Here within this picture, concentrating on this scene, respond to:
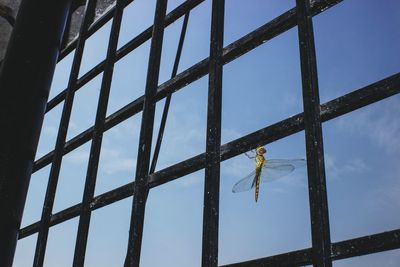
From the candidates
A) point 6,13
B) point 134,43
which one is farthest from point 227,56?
point 6,13

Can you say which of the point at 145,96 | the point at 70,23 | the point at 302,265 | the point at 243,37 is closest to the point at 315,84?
the point at 243,37

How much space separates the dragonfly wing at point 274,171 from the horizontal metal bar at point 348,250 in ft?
5.63

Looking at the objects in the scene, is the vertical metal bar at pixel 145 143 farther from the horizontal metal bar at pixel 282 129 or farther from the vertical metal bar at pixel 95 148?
the vertical metal bar at pixel 95 148

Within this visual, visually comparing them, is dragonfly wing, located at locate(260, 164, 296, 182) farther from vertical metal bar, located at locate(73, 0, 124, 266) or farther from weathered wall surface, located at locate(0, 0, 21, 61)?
weathered wall surface, located at locate(0, 0, 21, 61)

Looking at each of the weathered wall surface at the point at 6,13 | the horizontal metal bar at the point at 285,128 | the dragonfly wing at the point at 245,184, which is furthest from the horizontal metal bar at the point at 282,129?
the weathered wall surface at the point at 6,13

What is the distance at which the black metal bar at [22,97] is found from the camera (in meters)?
2.44

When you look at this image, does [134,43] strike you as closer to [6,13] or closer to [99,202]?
[99,202]

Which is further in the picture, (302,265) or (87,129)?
(87,129)

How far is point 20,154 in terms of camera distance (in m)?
2.53

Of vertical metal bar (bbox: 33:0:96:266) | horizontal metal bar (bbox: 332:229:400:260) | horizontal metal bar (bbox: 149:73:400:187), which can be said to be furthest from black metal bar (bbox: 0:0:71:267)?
horizontal metal bar (bbox: 332:229:400:260)

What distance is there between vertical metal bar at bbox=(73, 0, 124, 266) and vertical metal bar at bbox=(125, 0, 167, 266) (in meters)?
0.46

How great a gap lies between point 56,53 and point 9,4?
172 centimetres

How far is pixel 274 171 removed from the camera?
3.21 m

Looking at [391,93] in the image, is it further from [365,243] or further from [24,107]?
[24,107]
